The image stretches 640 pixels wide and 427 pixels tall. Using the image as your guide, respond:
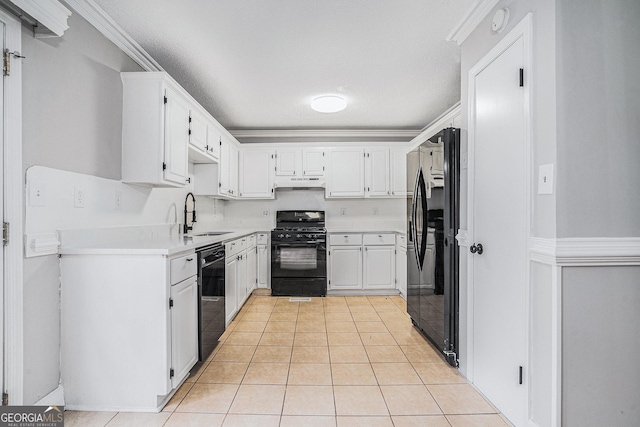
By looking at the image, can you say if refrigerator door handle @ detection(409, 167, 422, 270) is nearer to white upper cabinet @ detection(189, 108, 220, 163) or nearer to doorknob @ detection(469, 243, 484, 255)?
doorknob @ detection(469, 243, 484, 255)

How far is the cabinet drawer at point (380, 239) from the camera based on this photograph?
445 cm

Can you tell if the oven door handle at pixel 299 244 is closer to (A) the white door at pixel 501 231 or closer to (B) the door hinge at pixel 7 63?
(A) the white door at pixel 501 231

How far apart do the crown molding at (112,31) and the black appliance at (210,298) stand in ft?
5.32

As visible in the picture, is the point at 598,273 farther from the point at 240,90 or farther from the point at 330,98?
the point at 240,90

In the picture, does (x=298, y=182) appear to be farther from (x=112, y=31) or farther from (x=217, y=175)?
(x=112, y=31)

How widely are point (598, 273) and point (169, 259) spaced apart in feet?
6.97

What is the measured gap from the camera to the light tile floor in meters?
1.74

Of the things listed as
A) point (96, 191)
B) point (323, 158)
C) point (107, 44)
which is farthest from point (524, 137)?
point (323, 158)

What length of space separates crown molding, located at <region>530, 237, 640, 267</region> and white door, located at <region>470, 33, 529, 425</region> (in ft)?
0.74

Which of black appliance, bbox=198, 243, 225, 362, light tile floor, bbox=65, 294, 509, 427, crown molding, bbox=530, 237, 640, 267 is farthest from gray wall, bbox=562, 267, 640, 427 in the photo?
black appliance, bbox=198, 243, 225, 362

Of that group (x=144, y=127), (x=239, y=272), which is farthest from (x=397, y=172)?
(x=144, y=127)

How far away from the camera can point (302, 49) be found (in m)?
2.53

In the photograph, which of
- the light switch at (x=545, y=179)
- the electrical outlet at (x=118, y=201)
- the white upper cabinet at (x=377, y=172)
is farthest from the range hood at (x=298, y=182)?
the light switch at (x=545, y=179)

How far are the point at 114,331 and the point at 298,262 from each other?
2702 mm
